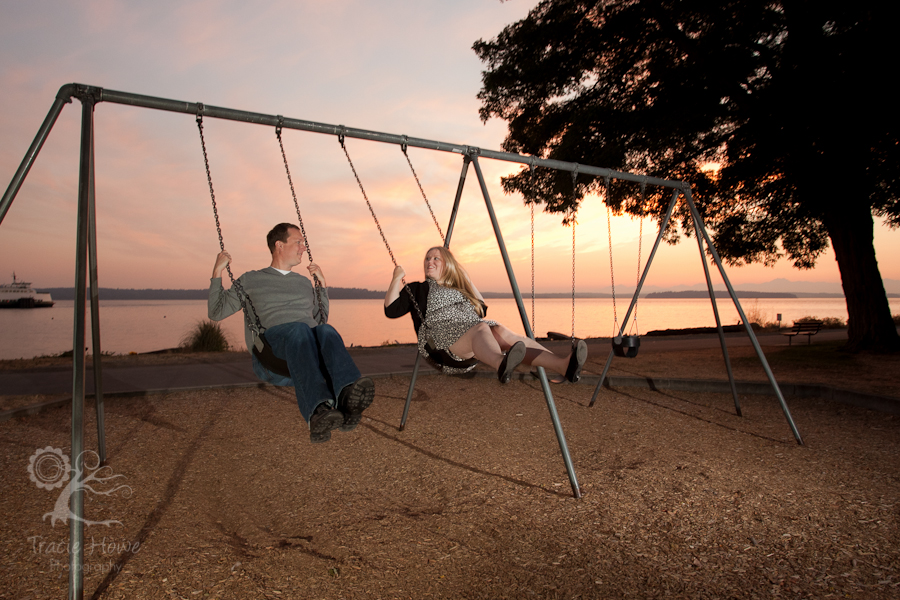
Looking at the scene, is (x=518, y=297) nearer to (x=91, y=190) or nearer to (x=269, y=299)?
(x=269, y=299)

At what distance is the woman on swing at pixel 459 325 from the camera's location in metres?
3.40

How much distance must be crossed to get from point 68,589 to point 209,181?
2.17 metres

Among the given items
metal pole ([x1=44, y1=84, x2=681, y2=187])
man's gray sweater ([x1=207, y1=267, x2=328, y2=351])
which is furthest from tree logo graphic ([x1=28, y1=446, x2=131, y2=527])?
metal pole ([x1=44, y1=84, x2=681, y2=187])

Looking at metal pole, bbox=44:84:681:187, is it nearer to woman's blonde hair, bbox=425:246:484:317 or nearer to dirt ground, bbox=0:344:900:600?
woman's blonde hair, bbox=425:246:484:317

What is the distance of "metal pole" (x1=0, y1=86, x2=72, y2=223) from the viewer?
287cm

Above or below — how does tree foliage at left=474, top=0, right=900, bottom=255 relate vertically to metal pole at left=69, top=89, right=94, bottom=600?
above

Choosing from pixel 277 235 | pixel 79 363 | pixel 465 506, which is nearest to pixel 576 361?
pixel 465 506

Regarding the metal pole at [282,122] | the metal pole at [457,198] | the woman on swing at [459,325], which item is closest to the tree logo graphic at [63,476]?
the metal pole at [282,122]

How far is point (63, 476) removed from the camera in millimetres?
3686

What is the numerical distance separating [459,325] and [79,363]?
2313 millimetres

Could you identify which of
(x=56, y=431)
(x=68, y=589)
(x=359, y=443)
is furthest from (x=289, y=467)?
(x=56, y=431)

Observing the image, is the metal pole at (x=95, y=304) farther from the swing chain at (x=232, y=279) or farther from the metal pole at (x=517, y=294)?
the metal pole at (x=517, y=294)

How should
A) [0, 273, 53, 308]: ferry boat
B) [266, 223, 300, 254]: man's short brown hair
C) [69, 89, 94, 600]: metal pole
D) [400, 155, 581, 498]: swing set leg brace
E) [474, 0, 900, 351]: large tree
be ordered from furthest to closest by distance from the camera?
[0, 273, 53, 308]: ferry boat
[474, 0, 900, 351]: large tree
[266, 223, 300, 254]: man's short brown hair
[400, 155, 581, 498]: swing set leg brace
[69, 89, 94, 600]: metal pole

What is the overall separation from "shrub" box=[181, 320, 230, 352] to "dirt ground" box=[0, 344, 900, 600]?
24.0ft
